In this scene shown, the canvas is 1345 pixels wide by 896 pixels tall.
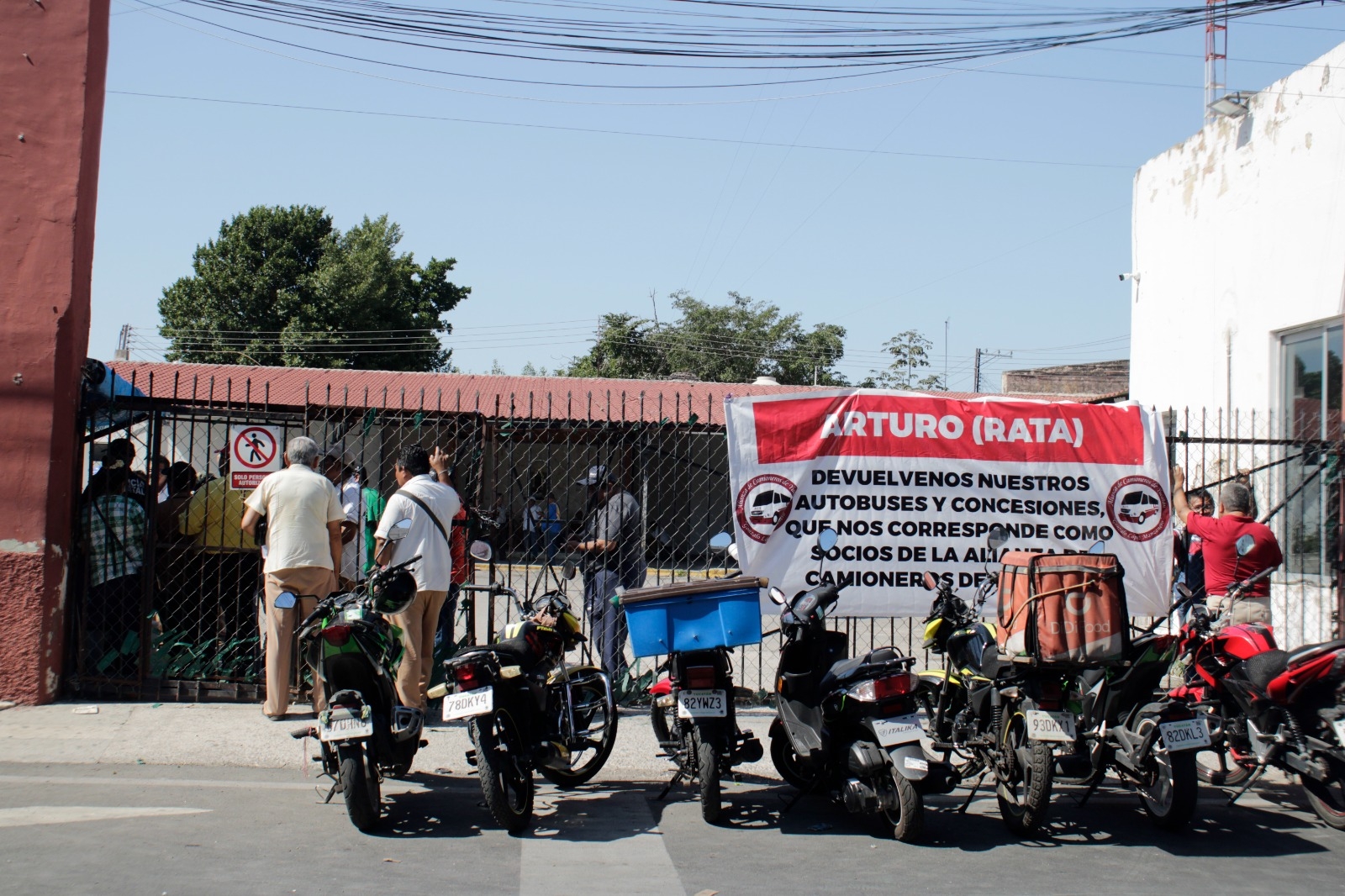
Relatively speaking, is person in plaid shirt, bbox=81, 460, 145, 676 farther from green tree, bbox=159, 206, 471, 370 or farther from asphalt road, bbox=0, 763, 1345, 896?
green tree, bbox=159, 206, 471, 370

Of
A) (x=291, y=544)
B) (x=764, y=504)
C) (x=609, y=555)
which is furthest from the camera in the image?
(x=609, y=555)

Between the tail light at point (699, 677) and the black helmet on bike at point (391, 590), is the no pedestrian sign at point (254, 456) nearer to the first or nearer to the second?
the black helmet on bike at point (391, 590)

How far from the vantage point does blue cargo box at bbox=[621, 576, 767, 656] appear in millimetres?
5645

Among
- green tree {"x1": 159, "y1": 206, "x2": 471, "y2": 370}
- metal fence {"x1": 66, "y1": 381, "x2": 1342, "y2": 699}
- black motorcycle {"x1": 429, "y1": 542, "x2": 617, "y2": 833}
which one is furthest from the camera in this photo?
green tree {"x1": 159, "y1": 206, "x2": 471, "y2": 370}

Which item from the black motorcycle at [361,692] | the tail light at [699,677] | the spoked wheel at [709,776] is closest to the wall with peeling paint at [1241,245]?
the tail light at [699,677]

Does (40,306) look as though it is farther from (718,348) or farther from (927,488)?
(718,348)

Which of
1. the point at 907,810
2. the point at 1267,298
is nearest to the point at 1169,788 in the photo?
the point at 907,810

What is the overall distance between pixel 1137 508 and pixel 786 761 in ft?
12.1

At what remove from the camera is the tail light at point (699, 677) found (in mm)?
5562

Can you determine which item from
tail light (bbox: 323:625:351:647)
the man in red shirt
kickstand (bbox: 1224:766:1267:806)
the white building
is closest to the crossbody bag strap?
tail light (bbox: 323:625:351:647)

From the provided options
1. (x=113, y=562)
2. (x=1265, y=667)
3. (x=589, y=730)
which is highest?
(x=113, y=562)

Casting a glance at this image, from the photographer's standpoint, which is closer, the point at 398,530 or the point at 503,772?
the point at 503,772

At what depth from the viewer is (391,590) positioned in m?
5.64

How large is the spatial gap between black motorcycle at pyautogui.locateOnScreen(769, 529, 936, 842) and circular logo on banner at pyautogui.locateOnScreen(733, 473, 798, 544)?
1.60 metres
